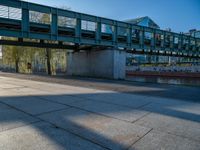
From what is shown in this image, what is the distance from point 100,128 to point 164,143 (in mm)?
1259

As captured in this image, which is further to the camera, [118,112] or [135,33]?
[135,33]

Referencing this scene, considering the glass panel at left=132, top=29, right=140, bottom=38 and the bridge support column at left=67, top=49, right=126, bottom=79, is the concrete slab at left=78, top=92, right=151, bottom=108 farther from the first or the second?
the glass panel at left=132, top=29, right=140, bottom=38

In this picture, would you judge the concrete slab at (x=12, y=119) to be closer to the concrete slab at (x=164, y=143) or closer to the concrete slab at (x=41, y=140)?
the concrete slab at (x=41, y=140)

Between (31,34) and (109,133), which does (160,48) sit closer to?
(31,34)

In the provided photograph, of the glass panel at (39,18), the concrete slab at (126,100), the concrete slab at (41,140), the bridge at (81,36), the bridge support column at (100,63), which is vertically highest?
the glass panel at (39,18)

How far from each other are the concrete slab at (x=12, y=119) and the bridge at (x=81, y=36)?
37.6 ft

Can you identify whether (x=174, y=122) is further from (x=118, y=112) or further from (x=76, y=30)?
(x=76, y=30)

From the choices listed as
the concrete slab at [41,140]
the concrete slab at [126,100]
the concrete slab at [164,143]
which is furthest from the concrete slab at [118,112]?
the concrete slab at [41,140]

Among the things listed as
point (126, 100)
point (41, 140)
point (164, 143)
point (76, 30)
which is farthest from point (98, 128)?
point (76, 30)

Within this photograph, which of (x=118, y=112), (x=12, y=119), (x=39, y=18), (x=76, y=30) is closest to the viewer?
(x=12, y=119)

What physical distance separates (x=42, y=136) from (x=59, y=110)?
1961 mm

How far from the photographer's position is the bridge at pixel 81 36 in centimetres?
1544

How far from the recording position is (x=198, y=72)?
3234 centimetres

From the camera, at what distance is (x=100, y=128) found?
3.83 meters
